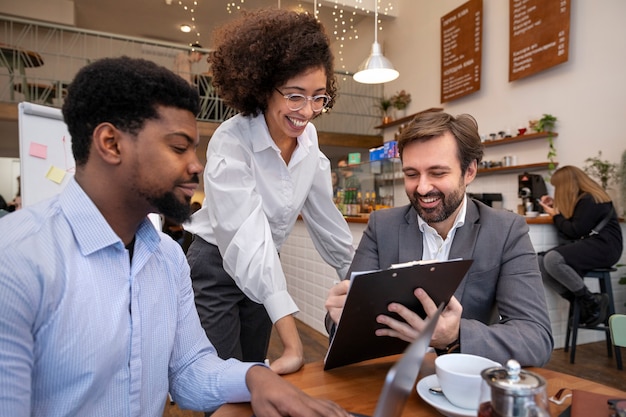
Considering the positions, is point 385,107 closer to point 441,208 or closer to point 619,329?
point 441,208

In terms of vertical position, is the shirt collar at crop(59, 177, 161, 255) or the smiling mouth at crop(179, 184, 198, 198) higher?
the smiling mouth at crop(179, 184, 198, 198)

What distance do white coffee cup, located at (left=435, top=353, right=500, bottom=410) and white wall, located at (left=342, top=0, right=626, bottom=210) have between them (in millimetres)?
4311

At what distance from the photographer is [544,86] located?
499cm

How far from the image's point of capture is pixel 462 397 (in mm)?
719

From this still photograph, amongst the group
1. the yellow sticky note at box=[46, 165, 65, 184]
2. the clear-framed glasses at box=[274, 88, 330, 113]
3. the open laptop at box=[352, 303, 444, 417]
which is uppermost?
the clear-framed glasses at box=[274, 88, 330, 113]

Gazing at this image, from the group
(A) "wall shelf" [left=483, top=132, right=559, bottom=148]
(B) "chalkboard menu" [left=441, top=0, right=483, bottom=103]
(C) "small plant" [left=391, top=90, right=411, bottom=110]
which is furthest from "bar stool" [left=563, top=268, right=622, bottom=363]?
(C) "small plant" [left=391, top=90, right=411, bottom=110]

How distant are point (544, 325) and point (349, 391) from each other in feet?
2.01

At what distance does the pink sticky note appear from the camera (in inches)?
90.2

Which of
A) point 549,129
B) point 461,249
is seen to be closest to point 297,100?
point 461,249

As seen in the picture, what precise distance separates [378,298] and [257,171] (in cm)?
76

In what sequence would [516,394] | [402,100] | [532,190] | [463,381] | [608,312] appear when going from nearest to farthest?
1. [516,394]
2. [463,381]
3. [608,312]
4. [532,190]
5. [402,100]

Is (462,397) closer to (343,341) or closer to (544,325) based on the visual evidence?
(343,341)

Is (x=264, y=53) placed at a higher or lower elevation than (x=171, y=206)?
higher

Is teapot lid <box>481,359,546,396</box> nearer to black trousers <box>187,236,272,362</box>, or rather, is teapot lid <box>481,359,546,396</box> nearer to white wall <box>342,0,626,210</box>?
black trousers <box>187,236,272,362</box>
